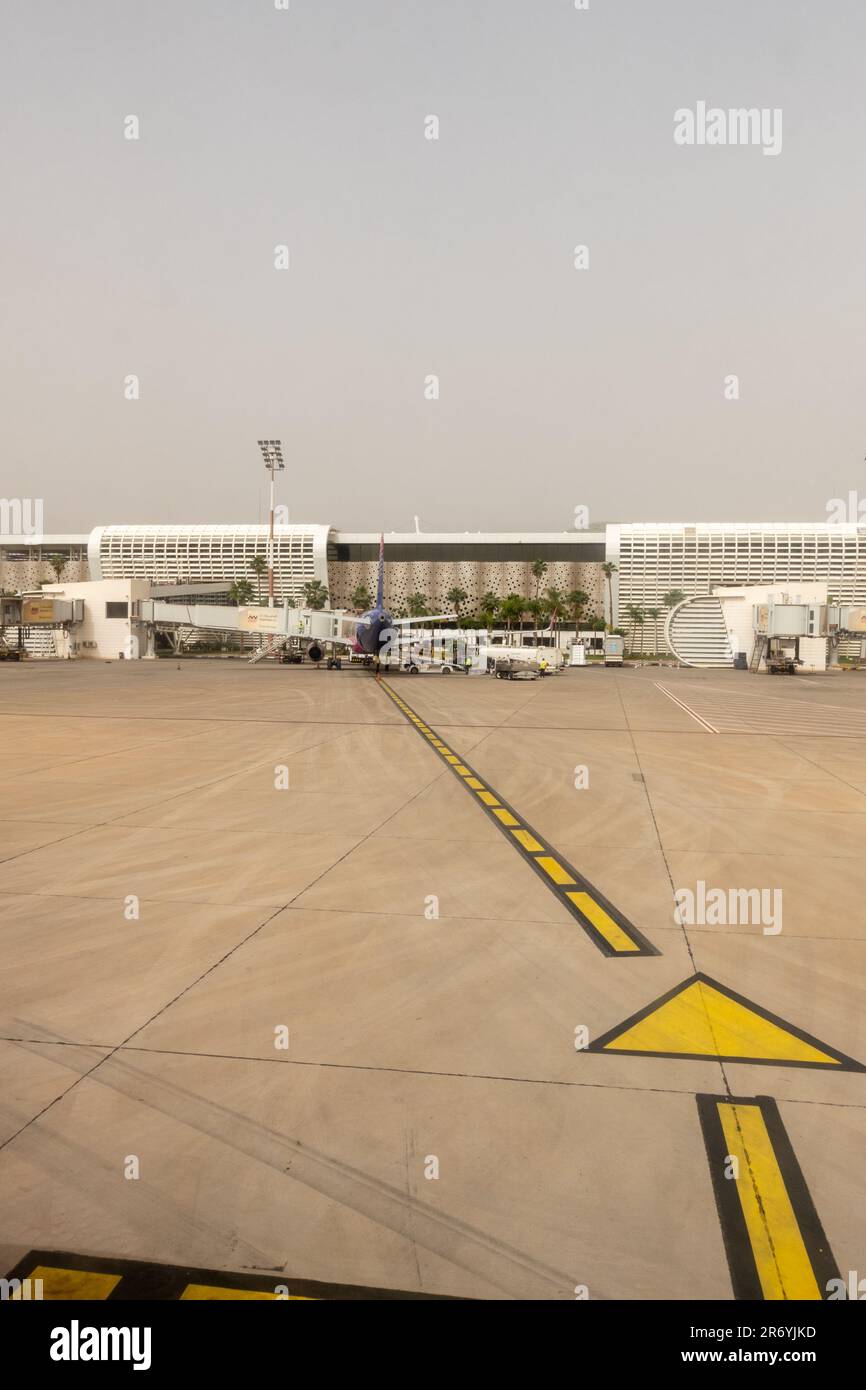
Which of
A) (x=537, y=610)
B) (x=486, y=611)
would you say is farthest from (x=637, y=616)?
(x=486, y=611)

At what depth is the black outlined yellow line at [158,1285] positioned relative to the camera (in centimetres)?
336

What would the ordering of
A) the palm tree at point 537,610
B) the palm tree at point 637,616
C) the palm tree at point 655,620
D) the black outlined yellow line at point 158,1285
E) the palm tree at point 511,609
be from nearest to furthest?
the black outlined yellow line at point 158,1285
the palm tree at point 511,609
the palm tree at point 537,610
the palm tree at point 655,620
the palm tree at point 637,616

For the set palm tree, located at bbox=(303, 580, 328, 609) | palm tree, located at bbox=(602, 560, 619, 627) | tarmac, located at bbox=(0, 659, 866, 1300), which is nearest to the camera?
tarmac, located at bbox=(0, 659, 866, 1300)

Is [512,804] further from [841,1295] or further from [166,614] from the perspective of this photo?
[166,614]

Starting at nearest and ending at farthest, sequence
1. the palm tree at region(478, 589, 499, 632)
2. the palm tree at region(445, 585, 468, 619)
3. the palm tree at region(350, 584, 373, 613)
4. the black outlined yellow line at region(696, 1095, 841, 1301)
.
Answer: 1. the black outlined yellow line at region(696, 1095, 841, 1301)
2. the palm tree at region(478, 589, 499, 632)
3. the palm tree at region(350, 584, 373, 613)
4. the palm tree at region(445, 585, 468, 619)

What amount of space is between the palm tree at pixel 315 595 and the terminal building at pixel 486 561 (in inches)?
167

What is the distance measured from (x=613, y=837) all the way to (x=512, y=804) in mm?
2598

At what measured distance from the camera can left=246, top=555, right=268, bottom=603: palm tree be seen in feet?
594

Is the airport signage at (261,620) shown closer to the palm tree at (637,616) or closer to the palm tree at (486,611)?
the palm tree at (486,611)

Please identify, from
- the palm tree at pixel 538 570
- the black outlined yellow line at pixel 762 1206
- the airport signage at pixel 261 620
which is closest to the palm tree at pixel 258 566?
the palm tree at pixel 538 570

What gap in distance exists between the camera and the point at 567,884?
9.42 metres

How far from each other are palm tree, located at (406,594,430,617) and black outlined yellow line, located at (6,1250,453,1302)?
571ft

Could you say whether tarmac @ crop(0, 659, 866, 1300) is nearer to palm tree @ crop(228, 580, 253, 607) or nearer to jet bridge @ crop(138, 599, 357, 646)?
jet bridge @ crop(138, 599, 357, 646)

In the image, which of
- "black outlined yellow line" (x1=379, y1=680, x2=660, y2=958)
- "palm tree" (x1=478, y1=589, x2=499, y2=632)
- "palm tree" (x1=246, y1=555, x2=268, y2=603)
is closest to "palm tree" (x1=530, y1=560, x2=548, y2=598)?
"palm tree" (x1=478, y1=589, x2=499, y2=632)
